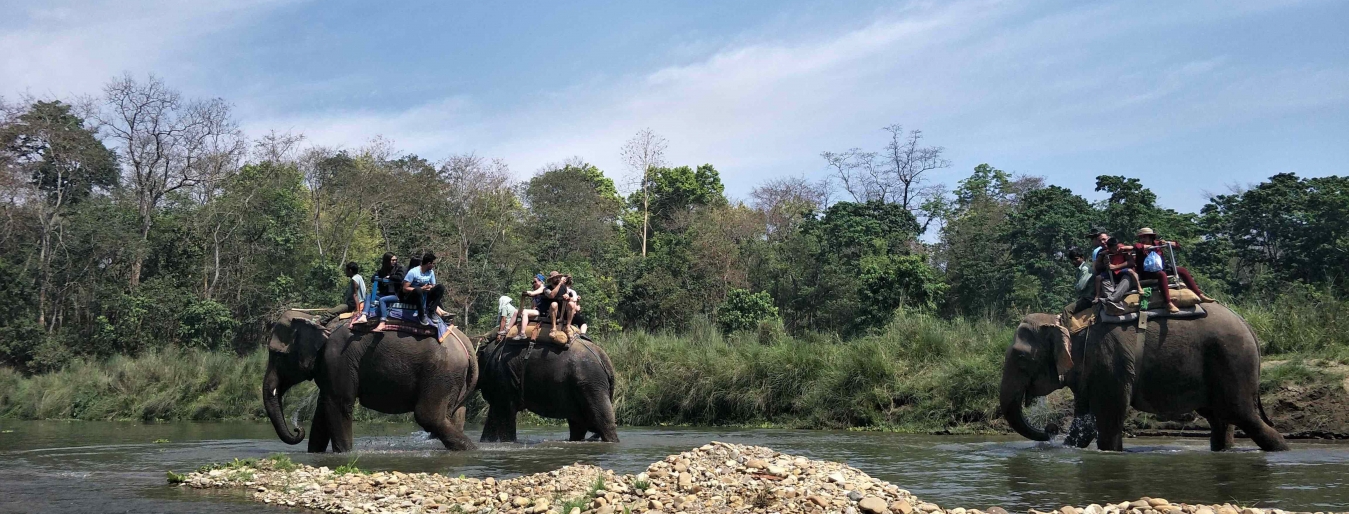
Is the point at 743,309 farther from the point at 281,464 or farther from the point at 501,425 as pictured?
the point at 281,464

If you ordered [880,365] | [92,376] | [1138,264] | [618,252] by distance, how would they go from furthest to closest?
[618,252]
[92,376]
[880,365]
[1138,264]

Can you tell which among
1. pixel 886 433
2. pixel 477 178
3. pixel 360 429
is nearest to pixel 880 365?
pixel 886 433

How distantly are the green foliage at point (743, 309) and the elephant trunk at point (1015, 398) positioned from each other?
17.2 meters

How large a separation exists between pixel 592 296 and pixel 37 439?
1887 centimetres

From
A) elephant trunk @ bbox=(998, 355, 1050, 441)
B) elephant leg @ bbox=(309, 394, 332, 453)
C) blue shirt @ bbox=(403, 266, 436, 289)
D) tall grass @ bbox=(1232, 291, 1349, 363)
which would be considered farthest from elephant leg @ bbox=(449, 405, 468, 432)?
tall grass @ bbox=(1232, 291, 1349, 363)

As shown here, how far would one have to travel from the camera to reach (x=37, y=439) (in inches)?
766

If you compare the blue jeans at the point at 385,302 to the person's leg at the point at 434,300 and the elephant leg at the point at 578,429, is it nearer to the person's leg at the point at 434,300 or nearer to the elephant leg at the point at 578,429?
the person's leg at the point at 434,300

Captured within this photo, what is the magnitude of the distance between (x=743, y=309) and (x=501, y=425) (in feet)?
56.5

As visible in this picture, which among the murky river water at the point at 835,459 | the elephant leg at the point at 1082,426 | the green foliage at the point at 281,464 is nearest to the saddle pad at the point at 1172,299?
the elephant leg at the point at 1082,426

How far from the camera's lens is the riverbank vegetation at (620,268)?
22641 mm

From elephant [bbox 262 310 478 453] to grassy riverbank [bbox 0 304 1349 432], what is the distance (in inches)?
321

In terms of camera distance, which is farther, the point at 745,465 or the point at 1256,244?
the point at 1256,244

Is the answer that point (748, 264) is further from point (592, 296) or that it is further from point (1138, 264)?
point (1138, 264)

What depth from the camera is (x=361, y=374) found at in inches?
571
